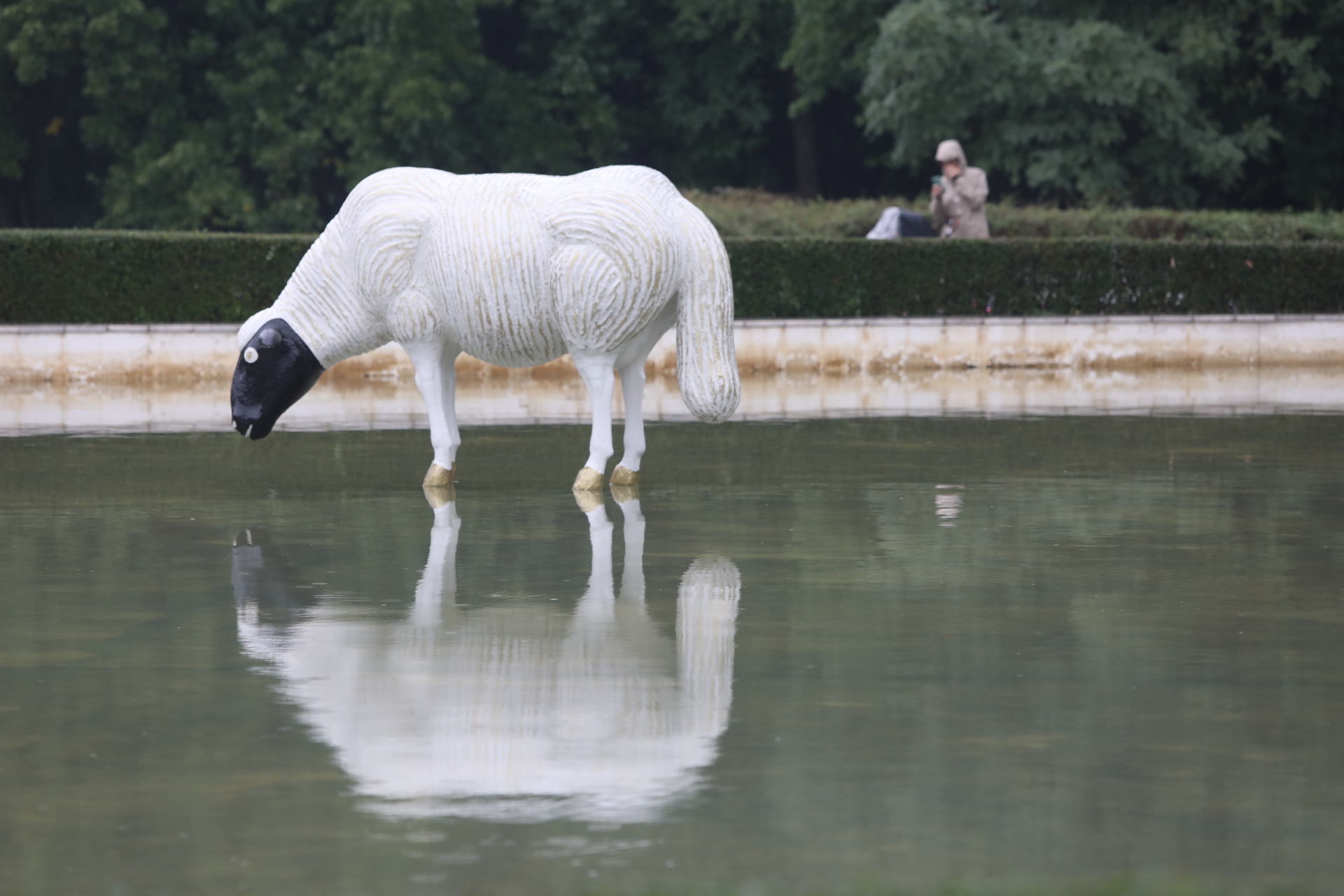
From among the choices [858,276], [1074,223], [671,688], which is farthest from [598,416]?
[1074,223]

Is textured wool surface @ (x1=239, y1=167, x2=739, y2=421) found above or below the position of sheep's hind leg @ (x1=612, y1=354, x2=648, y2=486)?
above

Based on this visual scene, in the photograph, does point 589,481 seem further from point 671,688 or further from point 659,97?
point 659,97

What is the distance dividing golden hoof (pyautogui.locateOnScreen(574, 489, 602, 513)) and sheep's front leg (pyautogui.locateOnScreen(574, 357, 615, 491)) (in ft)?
0.07

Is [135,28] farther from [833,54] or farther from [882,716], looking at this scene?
[882,716]

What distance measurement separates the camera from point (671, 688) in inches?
224

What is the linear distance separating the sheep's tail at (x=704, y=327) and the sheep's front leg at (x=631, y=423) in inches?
17.8

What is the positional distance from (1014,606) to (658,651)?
158 centimetres

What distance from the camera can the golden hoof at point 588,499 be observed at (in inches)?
394

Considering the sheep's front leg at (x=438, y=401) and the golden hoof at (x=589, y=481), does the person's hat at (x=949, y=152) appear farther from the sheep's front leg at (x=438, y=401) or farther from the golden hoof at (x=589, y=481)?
the golden hoof at (x=589, y=481)

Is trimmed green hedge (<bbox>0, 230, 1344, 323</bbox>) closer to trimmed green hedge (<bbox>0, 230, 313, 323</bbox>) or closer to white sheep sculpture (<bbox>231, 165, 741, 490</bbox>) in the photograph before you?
trimmed green hedge (<bbox>0, 230, 313, 323</bbox>)

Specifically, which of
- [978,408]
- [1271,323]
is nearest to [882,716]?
[978,408]

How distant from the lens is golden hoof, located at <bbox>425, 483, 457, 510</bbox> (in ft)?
33.5

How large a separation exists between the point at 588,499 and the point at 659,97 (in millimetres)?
28421

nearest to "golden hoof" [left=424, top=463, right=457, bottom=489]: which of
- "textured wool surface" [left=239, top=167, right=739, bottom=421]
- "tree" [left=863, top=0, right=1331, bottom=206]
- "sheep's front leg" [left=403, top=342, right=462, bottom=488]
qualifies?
"sheep's front leg" [left=403, top=342, right=462, bottom=488]
